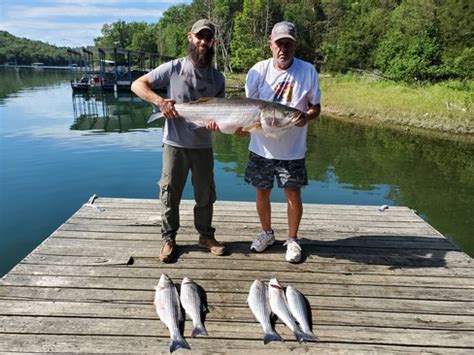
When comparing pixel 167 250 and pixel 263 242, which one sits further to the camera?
pixel 263 242

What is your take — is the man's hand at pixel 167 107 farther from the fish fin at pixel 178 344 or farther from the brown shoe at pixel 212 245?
the fish fin at pixel 178 344

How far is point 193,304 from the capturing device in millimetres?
3068

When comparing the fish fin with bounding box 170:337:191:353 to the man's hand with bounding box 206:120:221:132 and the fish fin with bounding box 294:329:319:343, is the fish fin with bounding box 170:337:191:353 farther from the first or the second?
the man's hand with bounding box 206:120:221:132

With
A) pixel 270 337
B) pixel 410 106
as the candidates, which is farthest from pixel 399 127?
pixel 270 337

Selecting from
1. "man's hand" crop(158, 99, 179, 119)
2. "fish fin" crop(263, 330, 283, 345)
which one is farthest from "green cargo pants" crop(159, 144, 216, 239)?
"fish fin" crop(263, 330, 283, 345)

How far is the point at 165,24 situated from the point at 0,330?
294 ft

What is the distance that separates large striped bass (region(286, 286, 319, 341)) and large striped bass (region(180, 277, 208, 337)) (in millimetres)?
669

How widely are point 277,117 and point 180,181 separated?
1095 millimetres

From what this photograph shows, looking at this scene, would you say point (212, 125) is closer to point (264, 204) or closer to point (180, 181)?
point (180, 181)

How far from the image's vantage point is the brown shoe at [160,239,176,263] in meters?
3.82

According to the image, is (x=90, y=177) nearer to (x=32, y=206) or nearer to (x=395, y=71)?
(x=32, y=206)

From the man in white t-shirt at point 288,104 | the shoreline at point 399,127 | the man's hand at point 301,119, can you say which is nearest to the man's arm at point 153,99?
the man in white t-shirt at point 288,104

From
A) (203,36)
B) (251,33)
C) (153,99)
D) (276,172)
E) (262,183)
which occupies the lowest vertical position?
(262,183)

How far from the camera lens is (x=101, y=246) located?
415 cm
